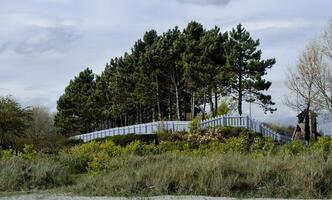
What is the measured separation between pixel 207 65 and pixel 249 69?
3531mm

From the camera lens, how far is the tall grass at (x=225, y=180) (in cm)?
1126

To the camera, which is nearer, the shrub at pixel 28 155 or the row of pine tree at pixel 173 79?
the shrub at pixel 28 155

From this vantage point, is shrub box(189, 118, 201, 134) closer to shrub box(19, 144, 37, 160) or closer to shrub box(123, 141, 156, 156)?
shrub box(123, 141, 156, 156)

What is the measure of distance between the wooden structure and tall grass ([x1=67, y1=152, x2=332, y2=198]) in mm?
30462

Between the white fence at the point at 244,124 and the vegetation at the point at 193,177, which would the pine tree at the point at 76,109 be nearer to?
the white fence at the point at 244,124

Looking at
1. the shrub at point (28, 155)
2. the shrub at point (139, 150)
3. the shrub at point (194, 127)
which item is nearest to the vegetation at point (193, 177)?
the shrub at point (28, 155)

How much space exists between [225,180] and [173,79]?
43453 millimetres

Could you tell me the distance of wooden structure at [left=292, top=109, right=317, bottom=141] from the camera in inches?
1663

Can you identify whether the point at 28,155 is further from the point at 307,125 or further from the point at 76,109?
the point at 76,109

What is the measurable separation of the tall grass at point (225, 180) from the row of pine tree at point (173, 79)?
32272mm

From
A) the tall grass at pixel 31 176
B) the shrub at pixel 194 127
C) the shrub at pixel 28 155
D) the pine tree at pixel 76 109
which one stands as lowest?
the tall grass at pixel 31 176

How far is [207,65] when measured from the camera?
4619 centimetres

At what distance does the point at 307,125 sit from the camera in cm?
4259

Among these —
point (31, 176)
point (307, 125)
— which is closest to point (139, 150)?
point (31, 176)
